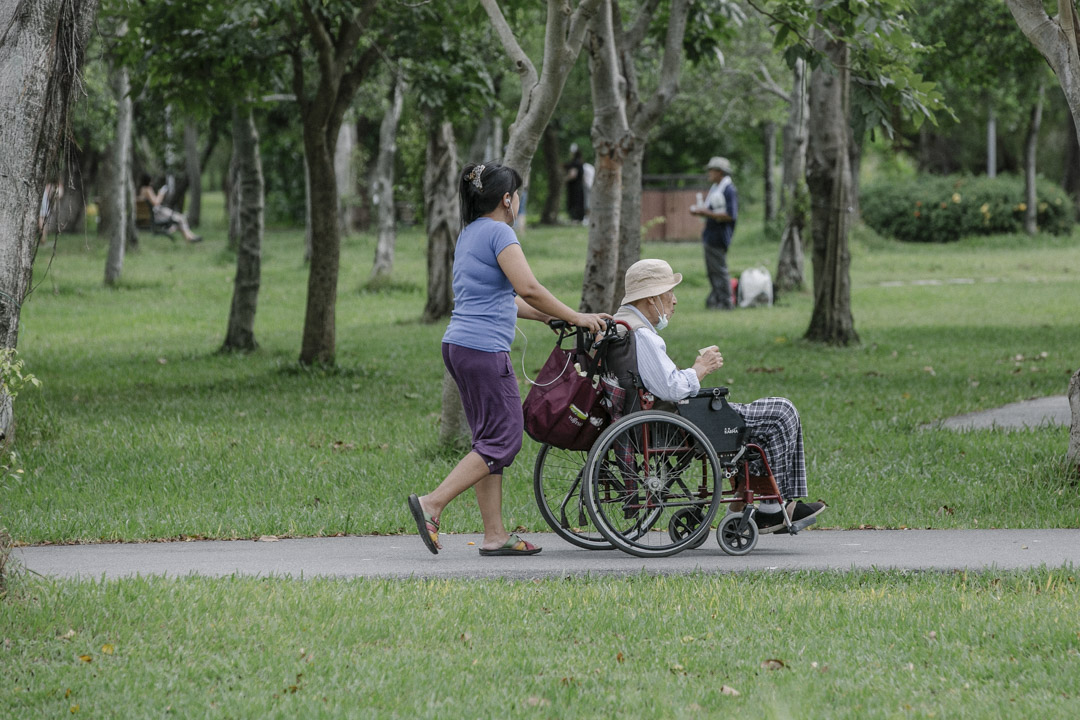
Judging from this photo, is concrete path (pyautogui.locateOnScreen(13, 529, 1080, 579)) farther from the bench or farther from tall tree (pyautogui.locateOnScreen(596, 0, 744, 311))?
the bench

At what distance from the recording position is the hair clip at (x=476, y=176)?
6168 mm

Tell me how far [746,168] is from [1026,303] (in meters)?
29.8

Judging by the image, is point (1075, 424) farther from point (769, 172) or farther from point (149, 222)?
point (149, 222)

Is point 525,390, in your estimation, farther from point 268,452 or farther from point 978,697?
point 978,697

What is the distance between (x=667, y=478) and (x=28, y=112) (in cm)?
319

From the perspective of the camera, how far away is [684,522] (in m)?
6.50

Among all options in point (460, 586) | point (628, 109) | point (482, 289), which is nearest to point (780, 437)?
point (482, 289)

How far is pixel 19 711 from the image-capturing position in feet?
13.4

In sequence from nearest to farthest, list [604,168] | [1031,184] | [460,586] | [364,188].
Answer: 1. [460,586]
2. [604,168]
3. [1031,184]
4. [364,188]

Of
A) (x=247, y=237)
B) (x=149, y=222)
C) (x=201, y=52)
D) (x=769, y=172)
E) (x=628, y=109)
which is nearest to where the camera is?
(x=201, y=52)

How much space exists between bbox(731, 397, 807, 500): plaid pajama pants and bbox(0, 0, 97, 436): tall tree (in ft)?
10.7

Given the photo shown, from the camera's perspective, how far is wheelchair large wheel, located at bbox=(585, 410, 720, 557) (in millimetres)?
6070

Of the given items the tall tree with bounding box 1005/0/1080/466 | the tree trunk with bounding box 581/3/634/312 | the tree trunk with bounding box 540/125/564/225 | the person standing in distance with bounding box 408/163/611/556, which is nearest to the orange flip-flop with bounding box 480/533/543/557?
the person standing in distance with bounding box 408/163/611/556

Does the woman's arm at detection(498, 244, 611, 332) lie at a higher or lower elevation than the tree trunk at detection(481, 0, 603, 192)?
lower
